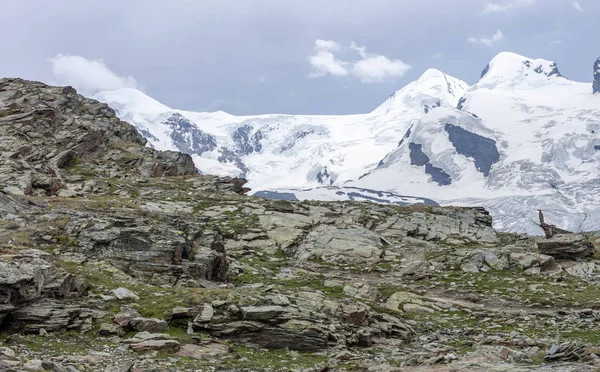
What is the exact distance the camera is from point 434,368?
16609 mm

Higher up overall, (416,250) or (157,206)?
(157,206)

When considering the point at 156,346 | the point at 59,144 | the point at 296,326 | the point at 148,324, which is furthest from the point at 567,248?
the point at 59,144

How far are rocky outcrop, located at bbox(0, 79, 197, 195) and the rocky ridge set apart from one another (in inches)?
28.7

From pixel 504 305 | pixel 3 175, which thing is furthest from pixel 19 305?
pixel 3 175

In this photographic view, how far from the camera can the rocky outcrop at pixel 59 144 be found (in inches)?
2263

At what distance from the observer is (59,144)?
72.5m

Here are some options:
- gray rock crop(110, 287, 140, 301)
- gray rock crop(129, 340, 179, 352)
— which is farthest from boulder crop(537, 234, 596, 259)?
gray rock crop(129, 340, 179, 352)

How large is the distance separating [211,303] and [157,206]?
32783 millimetres

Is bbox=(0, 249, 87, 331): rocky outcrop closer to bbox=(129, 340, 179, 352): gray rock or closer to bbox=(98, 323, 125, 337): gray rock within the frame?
bbox=(98, 323, 125, 337): gray rock

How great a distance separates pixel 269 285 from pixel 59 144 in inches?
2244

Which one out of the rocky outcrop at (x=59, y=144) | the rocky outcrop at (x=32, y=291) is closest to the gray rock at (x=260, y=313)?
the rocky outcrop at (x=32, y=291)

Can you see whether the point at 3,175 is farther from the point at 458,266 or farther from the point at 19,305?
the point at 458,266

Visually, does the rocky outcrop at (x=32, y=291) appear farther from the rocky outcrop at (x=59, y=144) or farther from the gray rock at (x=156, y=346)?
the rocky outcrop at (x=59, y=144)

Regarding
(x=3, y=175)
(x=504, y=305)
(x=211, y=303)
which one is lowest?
A: (x=504, y=305)
